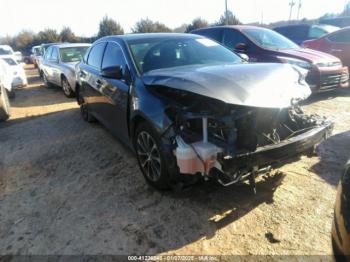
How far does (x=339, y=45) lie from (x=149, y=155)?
8.21m

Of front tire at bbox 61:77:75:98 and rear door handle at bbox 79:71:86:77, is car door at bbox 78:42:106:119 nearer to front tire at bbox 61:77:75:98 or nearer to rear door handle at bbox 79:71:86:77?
rear door handle at bbox 79:71:86:77

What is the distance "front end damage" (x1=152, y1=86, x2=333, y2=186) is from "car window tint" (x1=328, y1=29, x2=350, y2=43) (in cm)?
760

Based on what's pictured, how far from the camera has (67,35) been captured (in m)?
42.0

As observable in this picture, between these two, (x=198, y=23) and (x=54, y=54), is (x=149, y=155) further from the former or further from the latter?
(x=198, y=23)

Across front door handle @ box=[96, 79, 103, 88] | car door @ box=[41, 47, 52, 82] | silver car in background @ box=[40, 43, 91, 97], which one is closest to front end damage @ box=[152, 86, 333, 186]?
front door handle @ box=[96, 79, 103, 88]

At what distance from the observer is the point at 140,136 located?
12.1 feet

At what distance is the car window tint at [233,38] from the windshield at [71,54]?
183 inches

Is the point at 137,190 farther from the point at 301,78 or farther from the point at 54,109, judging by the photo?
the point at 54,109

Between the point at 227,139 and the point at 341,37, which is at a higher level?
the point at 341,37

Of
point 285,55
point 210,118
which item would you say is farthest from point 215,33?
point 210,118

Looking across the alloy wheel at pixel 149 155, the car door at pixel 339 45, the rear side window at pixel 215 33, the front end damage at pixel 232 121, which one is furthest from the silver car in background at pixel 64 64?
the car door at pixel 339 45

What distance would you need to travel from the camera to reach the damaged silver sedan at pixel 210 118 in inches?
111

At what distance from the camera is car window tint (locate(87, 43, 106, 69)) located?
5184mm

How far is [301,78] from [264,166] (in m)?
1.16
